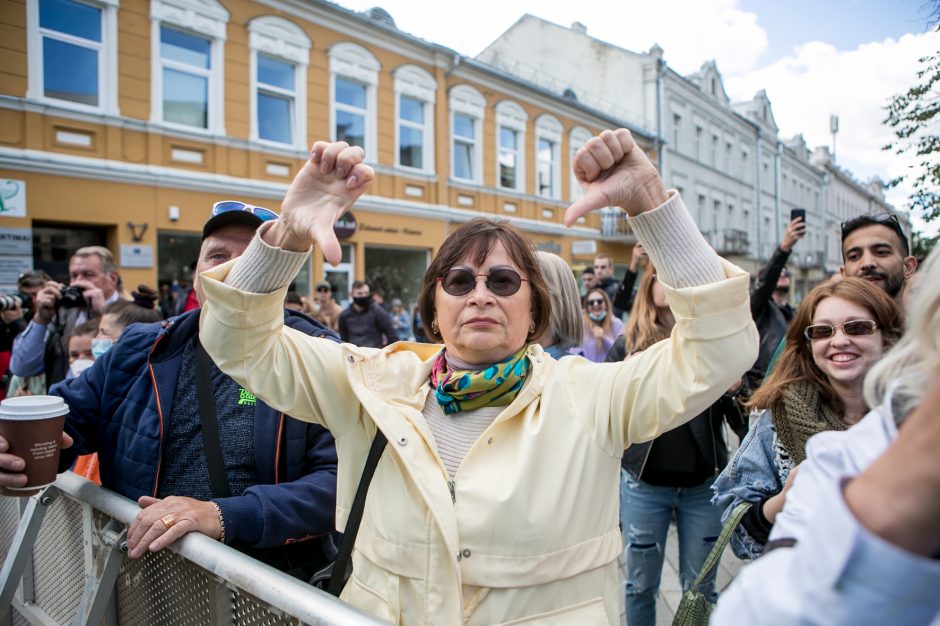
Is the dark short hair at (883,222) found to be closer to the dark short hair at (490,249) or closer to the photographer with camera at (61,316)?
the dark short hair at (490,249)

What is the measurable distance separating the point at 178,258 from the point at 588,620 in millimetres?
10823

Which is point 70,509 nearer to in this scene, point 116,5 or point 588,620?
point 588,620

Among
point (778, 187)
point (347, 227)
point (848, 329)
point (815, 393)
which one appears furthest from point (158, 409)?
point (778, 187)

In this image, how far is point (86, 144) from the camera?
31.0 feet

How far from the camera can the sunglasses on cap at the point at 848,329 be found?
193 cm

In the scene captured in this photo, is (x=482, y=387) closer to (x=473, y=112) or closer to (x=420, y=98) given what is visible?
(x=420, y=98)

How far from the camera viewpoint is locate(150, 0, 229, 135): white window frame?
10102mm

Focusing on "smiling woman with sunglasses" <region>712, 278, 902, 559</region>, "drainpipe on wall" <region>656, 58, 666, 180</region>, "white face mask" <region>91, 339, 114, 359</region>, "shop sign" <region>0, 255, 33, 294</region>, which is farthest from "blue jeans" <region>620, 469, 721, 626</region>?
"drainpipe on wall" <region>656, 58, 666, 180</region>

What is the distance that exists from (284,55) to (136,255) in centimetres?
497

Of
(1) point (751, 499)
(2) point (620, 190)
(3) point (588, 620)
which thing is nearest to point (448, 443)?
(3) point (588, 620)

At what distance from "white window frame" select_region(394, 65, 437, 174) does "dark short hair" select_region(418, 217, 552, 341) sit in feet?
42.1

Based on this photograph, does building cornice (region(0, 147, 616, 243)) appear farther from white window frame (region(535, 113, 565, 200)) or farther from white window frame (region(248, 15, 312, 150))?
white window frame (region(535, 113, 565, 200))

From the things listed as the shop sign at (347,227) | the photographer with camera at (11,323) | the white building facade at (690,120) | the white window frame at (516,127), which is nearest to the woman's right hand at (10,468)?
the photographer with camera at (11,323)

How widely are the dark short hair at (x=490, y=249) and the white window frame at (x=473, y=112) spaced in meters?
13.9
